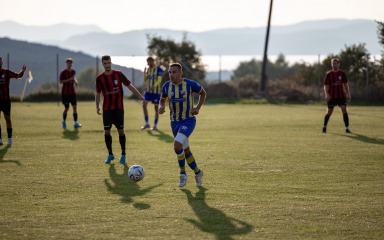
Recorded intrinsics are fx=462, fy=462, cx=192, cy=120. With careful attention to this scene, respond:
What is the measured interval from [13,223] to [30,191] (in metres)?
1.56

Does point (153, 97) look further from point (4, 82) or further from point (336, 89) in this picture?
point (336, 89)

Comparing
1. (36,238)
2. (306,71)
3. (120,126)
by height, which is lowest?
(36,238)

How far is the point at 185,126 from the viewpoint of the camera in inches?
284

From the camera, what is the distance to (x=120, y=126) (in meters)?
9.34

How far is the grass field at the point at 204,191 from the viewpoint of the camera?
5102 mm

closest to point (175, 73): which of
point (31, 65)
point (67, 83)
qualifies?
point (67, 83)

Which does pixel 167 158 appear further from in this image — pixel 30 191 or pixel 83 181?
pixel 30 191

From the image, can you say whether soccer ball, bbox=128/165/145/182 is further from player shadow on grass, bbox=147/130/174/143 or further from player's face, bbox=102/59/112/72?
player shadow on grass, bbox=147/130/174/143

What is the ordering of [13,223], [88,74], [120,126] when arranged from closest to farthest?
[13,223] < [120,126] < [88,74]

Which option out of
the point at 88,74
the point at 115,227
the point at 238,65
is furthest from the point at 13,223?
the point at 88,74

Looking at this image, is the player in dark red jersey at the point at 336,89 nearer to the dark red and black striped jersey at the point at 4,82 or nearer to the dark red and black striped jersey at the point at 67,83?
the dark red and black striped jersey at the point at 67,83

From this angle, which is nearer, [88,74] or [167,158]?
[167,158]

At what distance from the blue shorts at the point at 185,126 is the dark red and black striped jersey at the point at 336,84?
785cm

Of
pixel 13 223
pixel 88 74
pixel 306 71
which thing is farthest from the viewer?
pixel 88 74
